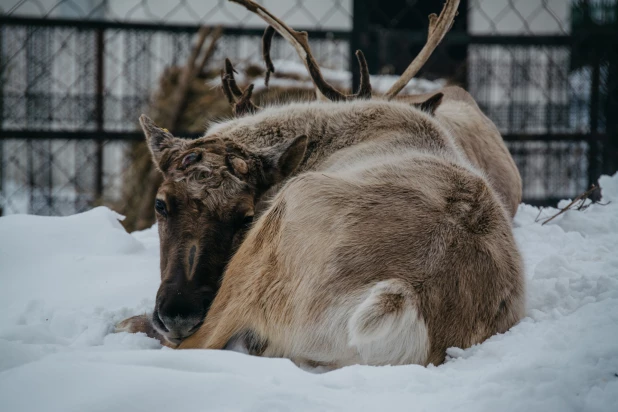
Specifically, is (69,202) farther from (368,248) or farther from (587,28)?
(587,28)

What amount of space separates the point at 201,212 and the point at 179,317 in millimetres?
340

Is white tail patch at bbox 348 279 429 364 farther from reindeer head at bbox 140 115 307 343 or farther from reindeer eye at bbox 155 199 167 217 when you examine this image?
reindeer eye at bbox 155 199 167 217

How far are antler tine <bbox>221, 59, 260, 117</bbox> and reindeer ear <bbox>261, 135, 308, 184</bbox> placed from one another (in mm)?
688

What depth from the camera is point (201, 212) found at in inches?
81.2

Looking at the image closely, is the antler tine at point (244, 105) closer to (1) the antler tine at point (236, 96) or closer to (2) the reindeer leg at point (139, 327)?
(1) the antler tine at point (236, 96)

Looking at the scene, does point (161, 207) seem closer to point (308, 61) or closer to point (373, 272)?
point (373, 272)

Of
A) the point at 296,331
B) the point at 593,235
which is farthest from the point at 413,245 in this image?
the point at 593,235

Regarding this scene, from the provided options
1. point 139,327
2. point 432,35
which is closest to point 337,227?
point 139,327

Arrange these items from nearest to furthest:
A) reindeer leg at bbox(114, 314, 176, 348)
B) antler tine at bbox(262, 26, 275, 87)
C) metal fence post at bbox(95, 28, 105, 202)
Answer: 1. reindeer leg at bbox(114, 314, 176, 348)
2. antler tine at bbox(262, 26, 275, 87)
3. metal fence post at bbox(95, 28, 105, 202)

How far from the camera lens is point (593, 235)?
111 inches

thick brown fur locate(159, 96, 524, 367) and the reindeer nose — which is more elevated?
thick brown fur locate(159, 96, 524, 367)

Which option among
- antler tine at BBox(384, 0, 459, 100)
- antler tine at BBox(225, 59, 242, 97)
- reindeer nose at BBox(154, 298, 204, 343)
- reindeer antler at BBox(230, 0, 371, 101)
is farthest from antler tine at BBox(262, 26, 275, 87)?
Result: reindeer nose at BBox(154, 298, 204, 343)

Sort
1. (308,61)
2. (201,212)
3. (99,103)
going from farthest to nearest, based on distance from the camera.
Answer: (99,103)
(308,61)
(201,212)

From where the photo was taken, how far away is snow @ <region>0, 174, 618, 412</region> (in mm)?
1275
